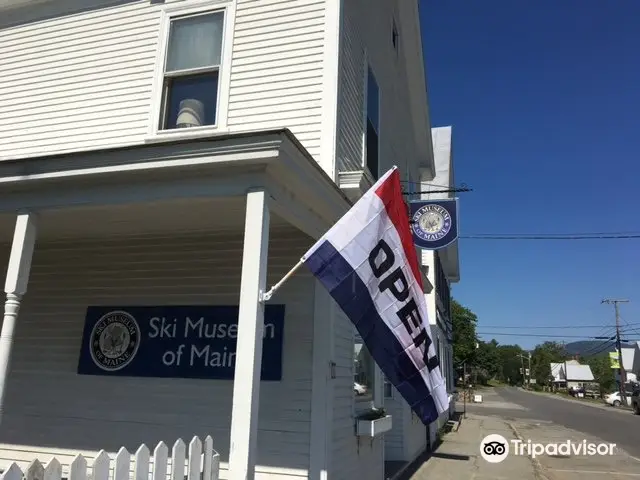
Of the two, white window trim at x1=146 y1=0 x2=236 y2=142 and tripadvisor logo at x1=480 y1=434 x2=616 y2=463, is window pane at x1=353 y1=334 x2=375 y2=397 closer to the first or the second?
white window trim at x1=146 y1=0 x2=236 y2=142

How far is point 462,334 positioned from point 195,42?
180 ft

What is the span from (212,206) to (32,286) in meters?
3.64

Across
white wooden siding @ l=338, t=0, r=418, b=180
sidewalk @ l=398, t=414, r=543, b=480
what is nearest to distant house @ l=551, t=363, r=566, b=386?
sidewalk @ l=398, t=414, r=543, b=480

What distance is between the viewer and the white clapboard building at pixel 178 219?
16.0 feet

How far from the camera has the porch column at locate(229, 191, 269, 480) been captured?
12.9 feet

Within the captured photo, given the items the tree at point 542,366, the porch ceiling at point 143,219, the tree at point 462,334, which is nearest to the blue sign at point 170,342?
the porch ceiling at point 143,219

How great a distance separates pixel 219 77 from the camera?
7059mm

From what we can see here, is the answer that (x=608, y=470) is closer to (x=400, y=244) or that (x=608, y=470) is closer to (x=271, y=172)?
(x=400, y=244)

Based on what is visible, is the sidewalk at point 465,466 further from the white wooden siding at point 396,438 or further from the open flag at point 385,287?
the open flag at point 385,287

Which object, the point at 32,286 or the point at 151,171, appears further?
the point at 32,286

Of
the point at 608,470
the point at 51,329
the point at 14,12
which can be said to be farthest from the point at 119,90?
the point at 608,470

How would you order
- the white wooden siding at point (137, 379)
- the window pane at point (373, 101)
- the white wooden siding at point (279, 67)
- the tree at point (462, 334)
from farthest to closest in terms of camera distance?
the tree at point (462, 334)
the window pane at point (373, 101)
the white wooden siding at point (279, 67)
the white wooden siding at point (137, 379)

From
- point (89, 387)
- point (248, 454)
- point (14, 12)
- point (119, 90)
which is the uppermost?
point (14, 12)

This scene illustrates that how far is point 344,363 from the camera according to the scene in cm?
663
